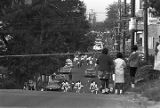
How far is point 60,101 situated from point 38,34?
1665 inches

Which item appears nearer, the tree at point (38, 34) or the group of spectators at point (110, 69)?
the group of spectators at point (110, 69)

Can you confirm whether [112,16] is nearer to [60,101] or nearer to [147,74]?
[147,74]

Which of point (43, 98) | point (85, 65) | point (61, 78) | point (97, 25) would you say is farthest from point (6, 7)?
point (85, 65)

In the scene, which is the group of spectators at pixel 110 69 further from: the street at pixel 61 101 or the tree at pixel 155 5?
the tree at pixel 155 5

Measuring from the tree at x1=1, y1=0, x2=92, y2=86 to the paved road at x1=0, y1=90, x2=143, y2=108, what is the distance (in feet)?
120

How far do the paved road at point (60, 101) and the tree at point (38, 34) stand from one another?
36.5m

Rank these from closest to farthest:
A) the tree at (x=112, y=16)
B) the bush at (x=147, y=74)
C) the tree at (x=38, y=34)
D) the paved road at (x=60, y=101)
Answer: the paved road at (x=60, y=101)
the bush at (x=147, y=74)
the tree at (x=38, y=34)
the tree at (x=112, y=16)

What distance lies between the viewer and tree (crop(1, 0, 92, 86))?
5181 cm

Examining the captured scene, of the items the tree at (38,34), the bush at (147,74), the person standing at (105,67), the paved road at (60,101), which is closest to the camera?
the paved road at (60,101)

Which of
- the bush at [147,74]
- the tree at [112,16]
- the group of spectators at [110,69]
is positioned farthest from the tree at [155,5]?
the tree at [112,16]

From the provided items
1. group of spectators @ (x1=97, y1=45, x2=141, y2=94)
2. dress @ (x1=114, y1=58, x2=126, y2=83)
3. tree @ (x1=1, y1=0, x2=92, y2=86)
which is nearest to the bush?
group of spectators @ (x1=97, y1=45, x2=141, y2=94)

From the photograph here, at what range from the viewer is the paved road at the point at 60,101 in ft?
41.4

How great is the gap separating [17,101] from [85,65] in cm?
9732

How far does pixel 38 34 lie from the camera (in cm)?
5547
